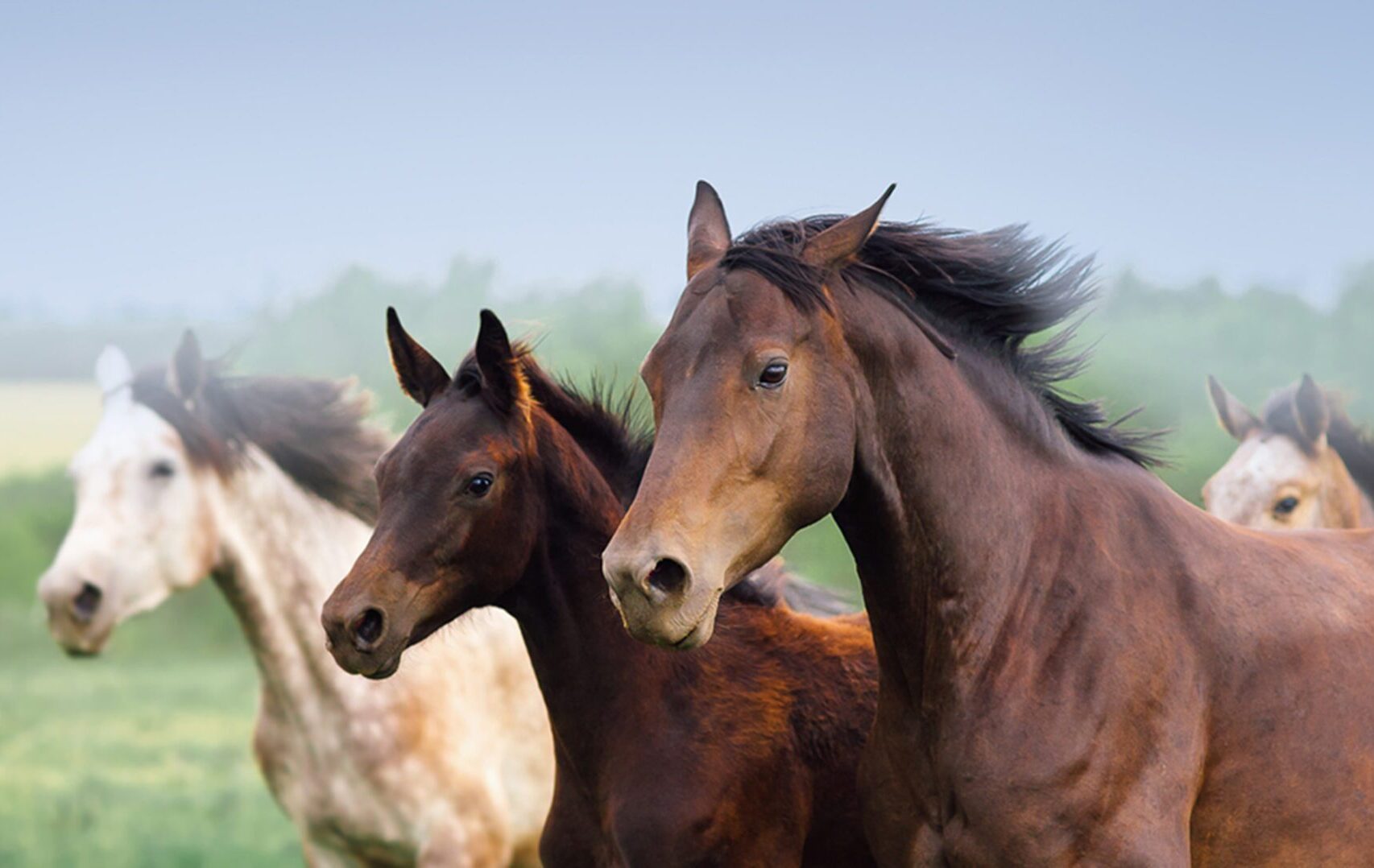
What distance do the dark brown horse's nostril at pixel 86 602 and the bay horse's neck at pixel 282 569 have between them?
1.85 ft

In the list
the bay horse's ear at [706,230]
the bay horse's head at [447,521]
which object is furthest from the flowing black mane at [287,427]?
the bay horse's ear at [706,230]

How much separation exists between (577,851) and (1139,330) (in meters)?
9.40

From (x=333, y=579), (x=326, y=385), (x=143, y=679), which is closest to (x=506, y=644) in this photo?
(x=333, y=579)

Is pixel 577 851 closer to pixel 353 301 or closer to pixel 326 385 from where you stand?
pixel 326 385

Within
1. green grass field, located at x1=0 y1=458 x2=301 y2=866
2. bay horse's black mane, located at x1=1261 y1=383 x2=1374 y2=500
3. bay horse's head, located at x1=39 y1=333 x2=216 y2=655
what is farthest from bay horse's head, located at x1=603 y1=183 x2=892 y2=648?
green grass field, located at x1=0 y1=458 x2=301 y2=866

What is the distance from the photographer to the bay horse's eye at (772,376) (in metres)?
3.12

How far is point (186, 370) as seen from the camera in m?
7.20

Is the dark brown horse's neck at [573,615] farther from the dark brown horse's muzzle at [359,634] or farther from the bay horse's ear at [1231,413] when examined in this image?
the bay horse's ear at [1231,413]

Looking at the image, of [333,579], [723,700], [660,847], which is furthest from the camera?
[333,579]

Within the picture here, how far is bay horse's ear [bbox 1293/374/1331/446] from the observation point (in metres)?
7.96

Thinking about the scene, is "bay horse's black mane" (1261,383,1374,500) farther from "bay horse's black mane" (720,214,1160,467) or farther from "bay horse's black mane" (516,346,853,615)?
"bay horse's black mane" (720,214,1160,467)

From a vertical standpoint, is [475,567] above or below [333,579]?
above

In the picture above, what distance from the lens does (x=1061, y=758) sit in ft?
10.4

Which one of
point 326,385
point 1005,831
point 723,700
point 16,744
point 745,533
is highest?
point 745,533
